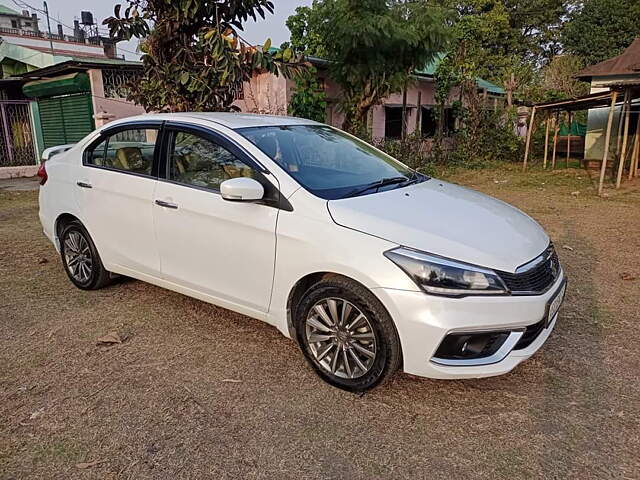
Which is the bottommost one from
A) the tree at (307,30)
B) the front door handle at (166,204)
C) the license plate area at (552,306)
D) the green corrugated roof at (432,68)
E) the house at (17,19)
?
the license plate area at (552,306)

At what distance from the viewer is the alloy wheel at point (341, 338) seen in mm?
2600

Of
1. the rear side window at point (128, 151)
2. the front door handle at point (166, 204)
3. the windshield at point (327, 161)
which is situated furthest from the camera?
the rear side window at point (128, 151)

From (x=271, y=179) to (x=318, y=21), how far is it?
9100 mm

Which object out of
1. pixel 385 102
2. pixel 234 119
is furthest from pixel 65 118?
pixel 234 119

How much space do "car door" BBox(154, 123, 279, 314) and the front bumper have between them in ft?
2.67

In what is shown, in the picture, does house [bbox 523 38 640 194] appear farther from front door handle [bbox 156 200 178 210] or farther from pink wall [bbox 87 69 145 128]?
pink wall [bbox 87 69 145 128]

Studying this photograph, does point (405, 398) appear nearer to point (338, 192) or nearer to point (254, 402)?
point (254, 402)

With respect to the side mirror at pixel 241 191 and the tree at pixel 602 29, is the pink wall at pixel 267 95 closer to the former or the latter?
the side mirror at pixel 241 191

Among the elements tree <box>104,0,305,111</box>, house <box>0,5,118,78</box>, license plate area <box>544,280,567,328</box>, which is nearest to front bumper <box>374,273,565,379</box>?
license plate area <box>544,280,567,328</box>

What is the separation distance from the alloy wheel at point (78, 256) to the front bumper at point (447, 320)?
108 inches

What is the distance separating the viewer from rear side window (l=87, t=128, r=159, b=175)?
3.53m

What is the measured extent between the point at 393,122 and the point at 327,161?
11944mm

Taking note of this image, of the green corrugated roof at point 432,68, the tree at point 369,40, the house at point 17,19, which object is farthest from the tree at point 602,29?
the house at point 17,19

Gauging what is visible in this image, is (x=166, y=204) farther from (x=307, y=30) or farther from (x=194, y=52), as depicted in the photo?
(x=307, y=30)
